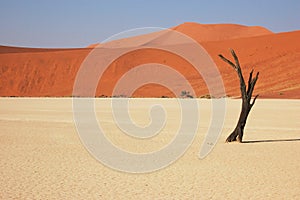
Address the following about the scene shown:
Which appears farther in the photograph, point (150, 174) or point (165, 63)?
point (165, 63)

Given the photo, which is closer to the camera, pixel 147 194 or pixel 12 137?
pixel 147 194

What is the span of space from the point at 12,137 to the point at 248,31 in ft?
449

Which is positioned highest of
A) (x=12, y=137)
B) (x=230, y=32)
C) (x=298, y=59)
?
(x=230, y=32)

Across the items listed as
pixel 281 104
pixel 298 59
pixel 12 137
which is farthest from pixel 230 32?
pixel 12 137

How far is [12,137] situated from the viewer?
17031mm

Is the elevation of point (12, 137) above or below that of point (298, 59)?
below

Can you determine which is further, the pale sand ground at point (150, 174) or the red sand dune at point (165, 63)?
the red sand dune at point (165, 63)

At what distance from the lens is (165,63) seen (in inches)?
3081

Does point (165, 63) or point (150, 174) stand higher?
point (165, 63)

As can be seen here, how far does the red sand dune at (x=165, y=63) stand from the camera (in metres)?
55.4

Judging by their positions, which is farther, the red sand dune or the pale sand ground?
the red sand dune

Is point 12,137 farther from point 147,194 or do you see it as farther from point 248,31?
point 248,31

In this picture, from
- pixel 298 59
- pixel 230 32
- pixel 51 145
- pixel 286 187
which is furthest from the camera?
pixel 230 32

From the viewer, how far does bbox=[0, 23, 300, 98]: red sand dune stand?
182 ft
